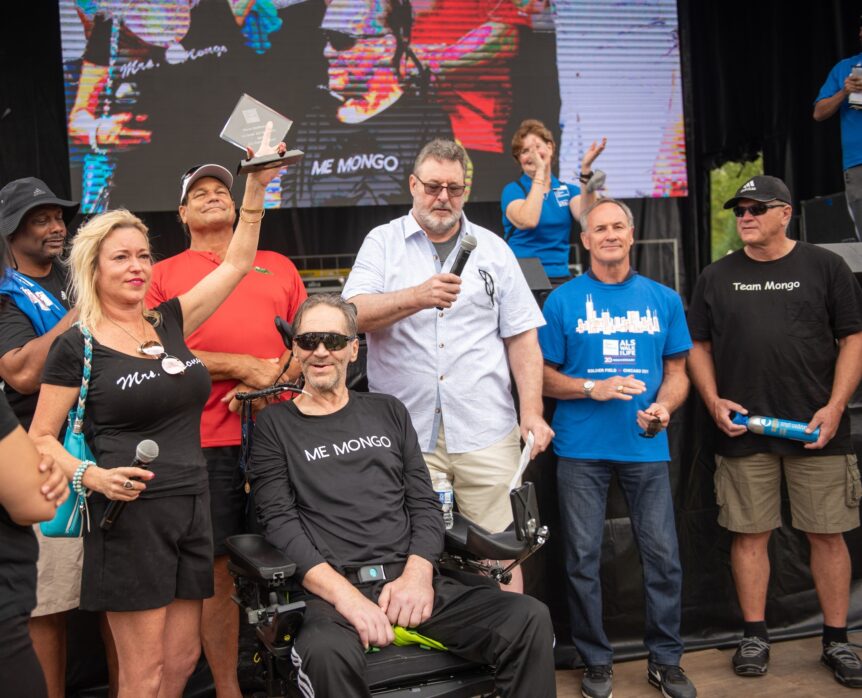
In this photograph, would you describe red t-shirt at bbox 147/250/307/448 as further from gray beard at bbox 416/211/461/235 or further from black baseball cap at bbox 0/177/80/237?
gray beard at bbox 416/211/461/235

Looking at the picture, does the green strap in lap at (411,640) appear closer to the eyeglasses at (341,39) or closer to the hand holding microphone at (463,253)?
the hand holding microphone at (463,253)

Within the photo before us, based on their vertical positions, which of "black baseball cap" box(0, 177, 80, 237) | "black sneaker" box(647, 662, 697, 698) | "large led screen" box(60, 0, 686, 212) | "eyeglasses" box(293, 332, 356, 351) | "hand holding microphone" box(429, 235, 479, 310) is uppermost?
"large led screen" box(60, 0, 686, 212)

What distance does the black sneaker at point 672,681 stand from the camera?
3172 millimetres

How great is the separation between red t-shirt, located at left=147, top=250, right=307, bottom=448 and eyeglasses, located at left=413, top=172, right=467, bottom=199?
64 centimetres

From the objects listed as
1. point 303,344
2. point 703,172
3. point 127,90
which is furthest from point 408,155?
point 303,344

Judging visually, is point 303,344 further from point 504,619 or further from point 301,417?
point 504,619

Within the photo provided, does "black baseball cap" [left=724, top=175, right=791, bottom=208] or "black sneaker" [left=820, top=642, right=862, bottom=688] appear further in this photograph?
"black baseball cap" [left=724, top=175, right=791, bottom=208]

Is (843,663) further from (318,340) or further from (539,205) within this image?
(539,205)

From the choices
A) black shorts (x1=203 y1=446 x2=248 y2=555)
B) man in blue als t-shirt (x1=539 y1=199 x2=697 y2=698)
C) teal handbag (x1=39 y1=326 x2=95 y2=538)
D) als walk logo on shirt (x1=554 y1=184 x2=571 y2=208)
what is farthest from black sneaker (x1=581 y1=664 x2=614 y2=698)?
als walk logo on shirt (x1=554 y1=184 x2=571 y2=208)

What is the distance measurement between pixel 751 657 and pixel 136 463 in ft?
8.27

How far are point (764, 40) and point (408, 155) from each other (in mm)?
3296

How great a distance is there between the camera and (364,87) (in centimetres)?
648

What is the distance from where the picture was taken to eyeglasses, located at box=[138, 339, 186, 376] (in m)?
2.36

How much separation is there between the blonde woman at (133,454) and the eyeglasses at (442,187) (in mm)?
593
